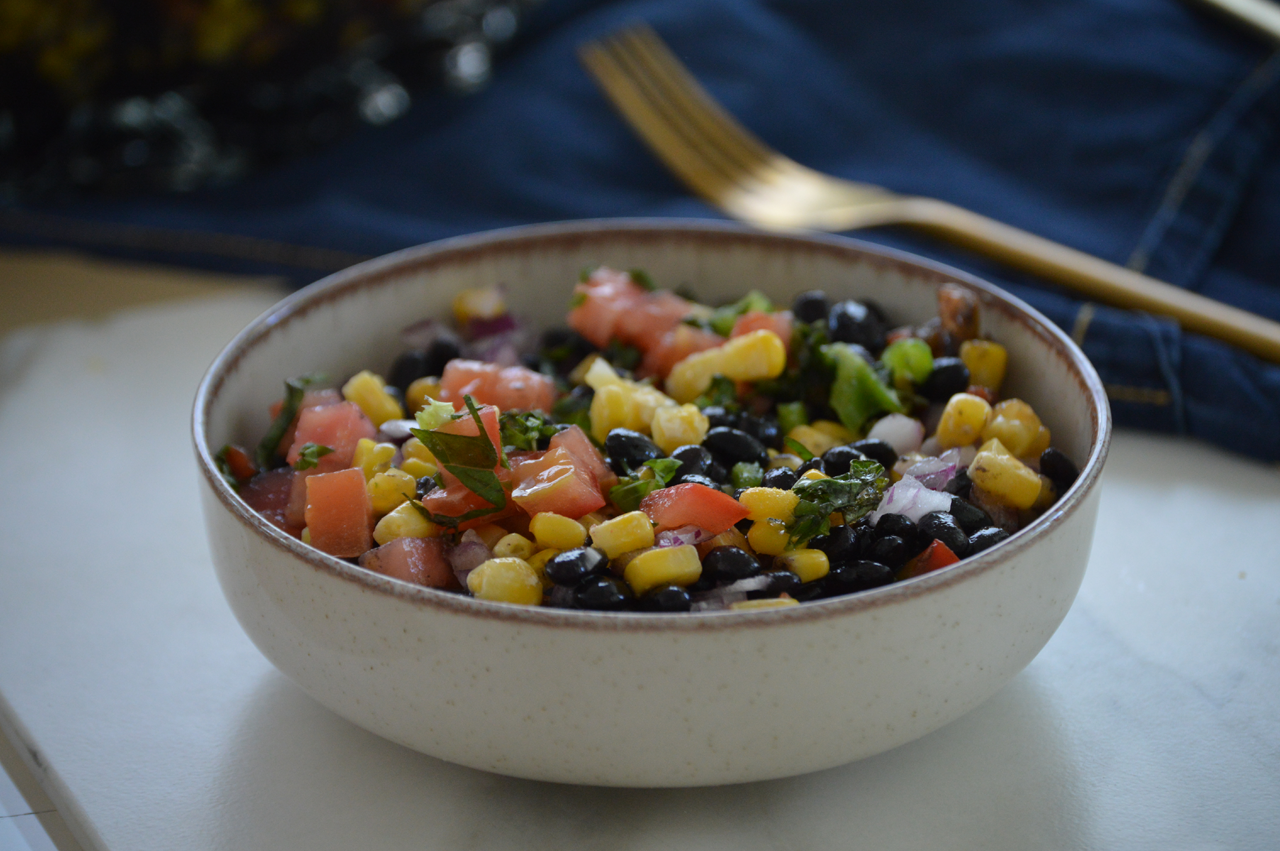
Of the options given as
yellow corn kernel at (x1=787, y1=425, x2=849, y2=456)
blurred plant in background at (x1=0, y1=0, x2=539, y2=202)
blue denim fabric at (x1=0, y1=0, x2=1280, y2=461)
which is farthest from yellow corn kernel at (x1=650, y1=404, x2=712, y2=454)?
blurred plant in background at (x1=0, y1=0, x2=539, y2=202)

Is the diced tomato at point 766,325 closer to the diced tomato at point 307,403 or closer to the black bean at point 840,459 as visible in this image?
the black bean at point 840,459

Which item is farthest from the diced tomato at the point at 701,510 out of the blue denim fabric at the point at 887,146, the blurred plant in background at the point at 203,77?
the blurred plant in background at the point at 203,77

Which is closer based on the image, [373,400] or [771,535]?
[771,535]

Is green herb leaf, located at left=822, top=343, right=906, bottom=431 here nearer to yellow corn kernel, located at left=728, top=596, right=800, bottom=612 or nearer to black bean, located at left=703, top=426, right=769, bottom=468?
black bean, located at left=703, top=426, right=769, bottom=468

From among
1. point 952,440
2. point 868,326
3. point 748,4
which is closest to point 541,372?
point 868,326

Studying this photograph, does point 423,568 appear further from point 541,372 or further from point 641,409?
point 541,372

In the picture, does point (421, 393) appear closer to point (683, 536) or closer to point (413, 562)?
point (413, 562)

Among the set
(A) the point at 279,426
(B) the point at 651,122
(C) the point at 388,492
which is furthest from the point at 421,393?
(B) the point at 651,122
